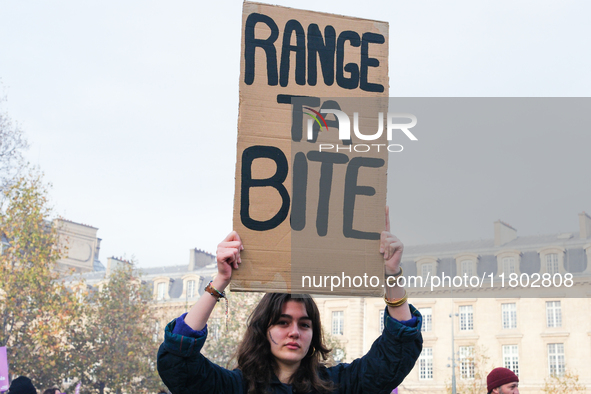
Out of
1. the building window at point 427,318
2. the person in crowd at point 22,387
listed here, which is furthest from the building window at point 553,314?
the person in crowd at point 22,387

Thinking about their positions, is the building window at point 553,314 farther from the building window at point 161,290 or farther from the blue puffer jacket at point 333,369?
the blue puffer jacket at point 333,369

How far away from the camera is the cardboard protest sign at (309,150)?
330cm

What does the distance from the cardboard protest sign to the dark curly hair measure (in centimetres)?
14

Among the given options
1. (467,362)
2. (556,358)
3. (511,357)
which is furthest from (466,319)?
(556,358)

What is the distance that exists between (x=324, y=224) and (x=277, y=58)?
89cm

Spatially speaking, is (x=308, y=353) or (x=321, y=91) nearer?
(x=308, y=353)

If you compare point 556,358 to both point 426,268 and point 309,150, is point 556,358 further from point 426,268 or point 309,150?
point 309,150

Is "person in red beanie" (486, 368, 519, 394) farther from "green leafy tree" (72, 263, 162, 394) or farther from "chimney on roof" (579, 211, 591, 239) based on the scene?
"chimney on roof" (579, 211, 591, 239)

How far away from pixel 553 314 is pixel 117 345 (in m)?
27.6

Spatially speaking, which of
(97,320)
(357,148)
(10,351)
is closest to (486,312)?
(97,320)

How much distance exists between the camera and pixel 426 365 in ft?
159

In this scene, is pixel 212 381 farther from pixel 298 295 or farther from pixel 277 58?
pixel 277 58

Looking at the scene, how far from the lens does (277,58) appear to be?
11.8 ft

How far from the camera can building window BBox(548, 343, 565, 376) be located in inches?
1729
